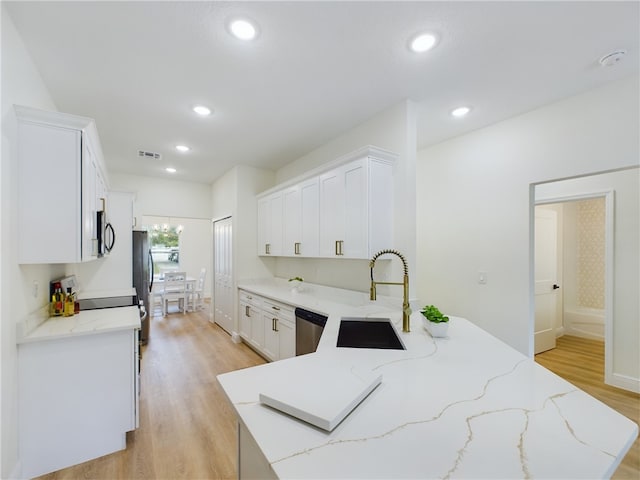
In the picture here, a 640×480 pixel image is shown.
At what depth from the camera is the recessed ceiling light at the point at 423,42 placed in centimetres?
180

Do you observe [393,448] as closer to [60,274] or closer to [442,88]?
[442,88]

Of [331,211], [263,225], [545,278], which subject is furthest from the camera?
[263,225]

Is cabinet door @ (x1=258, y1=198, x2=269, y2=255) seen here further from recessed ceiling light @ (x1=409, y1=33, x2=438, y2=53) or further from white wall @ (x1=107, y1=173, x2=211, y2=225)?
recessed ceiling light @ (x1=409, y1=33, x2=438, y2=53)

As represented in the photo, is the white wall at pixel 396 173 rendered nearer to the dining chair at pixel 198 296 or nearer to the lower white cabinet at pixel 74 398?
the lower white cabinet at pixel 74 398

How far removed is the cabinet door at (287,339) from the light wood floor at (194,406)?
0.71m

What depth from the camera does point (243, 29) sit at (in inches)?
69.1

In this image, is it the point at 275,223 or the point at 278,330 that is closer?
the point at 278,330

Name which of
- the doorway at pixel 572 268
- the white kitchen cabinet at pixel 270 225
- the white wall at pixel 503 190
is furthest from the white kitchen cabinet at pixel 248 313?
the doorway at pixel 572 268

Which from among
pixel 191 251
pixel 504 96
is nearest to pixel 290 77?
pixel 504 96

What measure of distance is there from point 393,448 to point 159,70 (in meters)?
2.74

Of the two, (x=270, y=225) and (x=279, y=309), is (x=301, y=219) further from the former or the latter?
(x=279, y=309)

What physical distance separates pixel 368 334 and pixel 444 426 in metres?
1.22

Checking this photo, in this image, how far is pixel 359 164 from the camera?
2.61 m

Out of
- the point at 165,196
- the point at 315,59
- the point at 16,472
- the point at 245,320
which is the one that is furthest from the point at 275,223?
the point at 16,472
